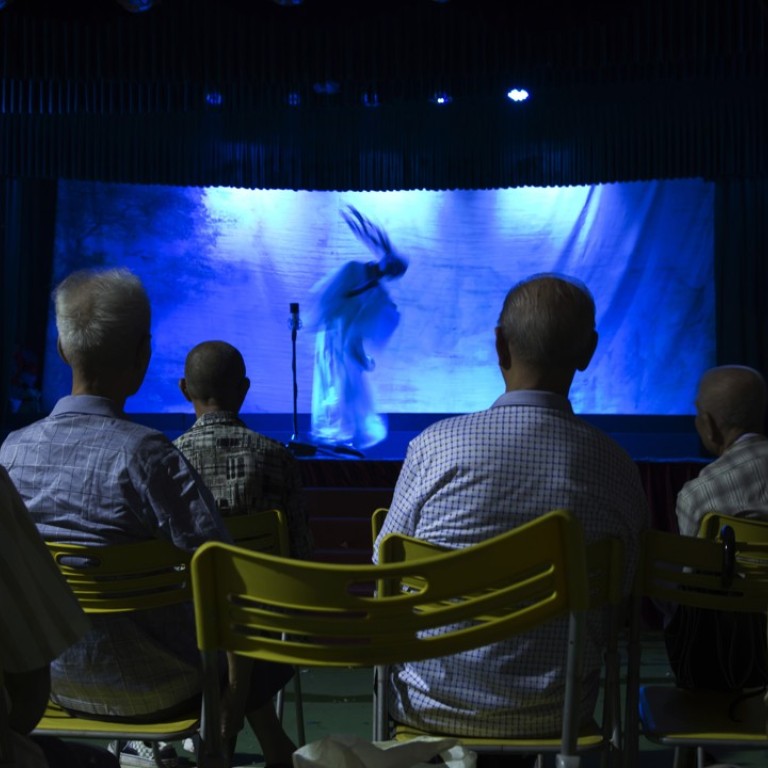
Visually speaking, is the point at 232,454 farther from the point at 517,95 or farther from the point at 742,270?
the point at 742,270

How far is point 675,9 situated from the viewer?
18.7 feet

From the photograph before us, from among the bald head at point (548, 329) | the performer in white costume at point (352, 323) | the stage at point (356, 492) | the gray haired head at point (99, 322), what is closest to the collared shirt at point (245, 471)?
the gray haired head at point (99, 322)

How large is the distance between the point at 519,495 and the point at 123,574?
24.5 inches

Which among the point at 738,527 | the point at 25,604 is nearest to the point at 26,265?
the point at 738,527

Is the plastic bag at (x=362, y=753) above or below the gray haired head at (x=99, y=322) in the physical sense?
below

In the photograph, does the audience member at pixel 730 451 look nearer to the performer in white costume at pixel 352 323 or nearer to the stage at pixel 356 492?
the stage at pixel 356 492

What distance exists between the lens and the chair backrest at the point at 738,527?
1.99 meters

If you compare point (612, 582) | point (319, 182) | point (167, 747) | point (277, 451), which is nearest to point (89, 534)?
point (612, 582)

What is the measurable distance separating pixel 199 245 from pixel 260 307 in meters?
0.64

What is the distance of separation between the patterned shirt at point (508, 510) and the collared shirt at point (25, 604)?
61 centimetres

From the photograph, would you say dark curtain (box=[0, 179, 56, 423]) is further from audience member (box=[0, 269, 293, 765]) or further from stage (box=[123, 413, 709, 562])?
audience member (box=[0, 269, 293, 765])

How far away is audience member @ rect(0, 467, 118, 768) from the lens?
4.01ft

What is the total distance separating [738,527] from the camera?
2039 millimetres

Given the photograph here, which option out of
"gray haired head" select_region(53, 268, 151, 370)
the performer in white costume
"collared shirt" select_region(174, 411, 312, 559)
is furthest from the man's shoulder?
the performer in white costume
